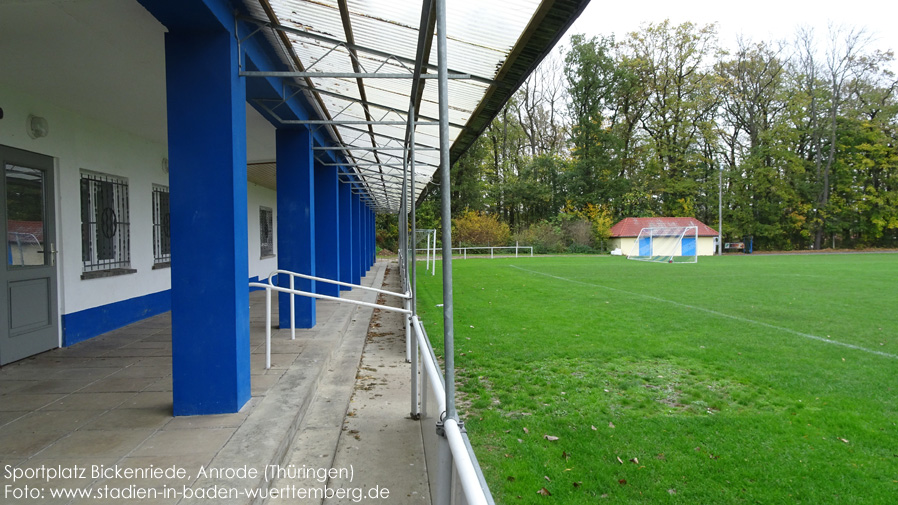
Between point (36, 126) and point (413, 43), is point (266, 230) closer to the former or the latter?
point (36, 126)

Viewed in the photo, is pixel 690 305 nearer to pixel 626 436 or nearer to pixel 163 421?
pixel 626 436

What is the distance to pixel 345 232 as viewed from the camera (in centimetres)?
1405

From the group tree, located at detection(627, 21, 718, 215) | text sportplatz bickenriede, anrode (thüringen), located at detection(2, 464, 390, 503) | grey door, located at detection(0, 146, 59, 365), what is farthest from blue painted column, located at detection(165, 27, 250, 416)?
tree, located at detection(627, 21, 718, 215)

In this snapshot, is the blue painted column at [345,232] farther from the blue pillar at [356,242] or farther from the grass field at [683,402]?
the grass field at [683,402]

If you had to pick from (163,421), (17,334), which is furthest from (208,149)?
(17,334)

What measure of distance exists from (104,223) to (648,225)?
37.7 meters

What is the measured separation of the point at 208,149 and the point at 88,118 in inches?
163

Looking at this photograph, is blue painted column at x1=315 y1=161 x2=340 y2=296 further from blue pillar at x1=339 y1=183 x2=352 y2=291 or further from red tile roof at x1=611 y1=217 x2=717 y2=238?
red tile roof at x1=611 y1=217 x2=717 y2=238

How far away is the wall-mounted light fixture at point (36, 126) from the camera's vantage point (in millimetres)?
5480

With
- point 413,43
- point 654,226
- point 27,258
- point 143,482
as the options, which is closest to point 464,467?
point 143,482

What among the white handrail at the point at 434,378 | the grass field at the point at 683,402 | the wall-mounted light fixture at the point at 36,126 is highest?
the wall-mounted light fixture at the point at 36,126

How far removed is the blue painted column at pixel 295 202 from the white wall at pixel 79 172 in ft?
6.95

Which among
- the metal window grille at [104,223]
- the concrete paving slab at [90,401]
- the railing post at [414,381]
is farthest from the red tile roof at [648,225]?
the concrete paving slab at [90,401]

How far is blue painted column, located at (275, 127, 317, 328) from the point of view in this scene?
738 centimetres
